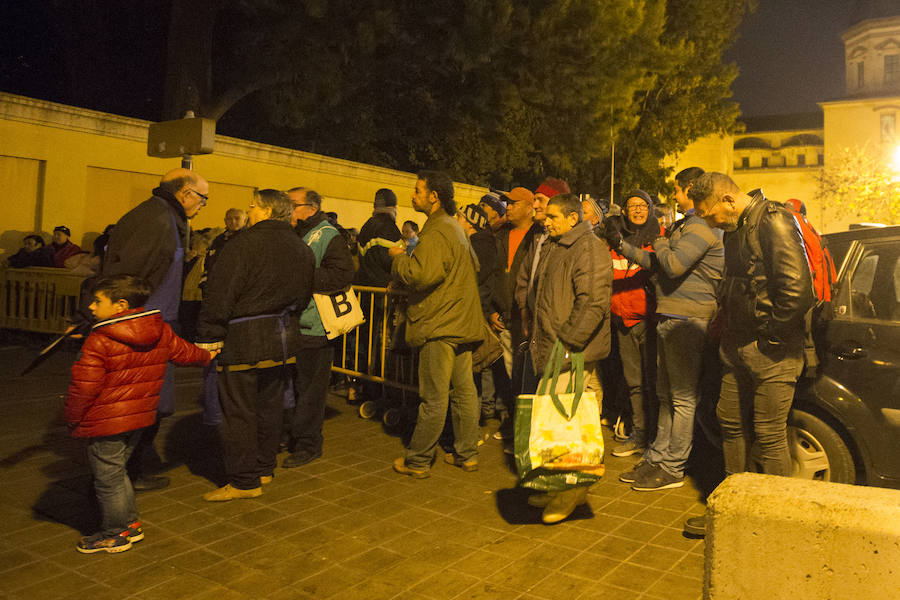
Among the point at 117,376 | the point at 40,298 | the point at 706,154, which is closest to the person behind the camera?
the point at 117,376

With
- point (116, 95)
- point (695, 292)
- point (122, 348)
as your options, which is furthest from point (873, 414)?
point (116, 95)

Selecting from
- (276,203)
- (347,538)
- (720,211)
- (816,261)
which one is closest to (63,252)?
(276,203)

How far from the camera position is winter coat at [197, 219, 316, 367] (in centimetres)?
485

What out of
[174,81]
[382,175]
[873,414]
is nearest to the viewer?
[873,414]

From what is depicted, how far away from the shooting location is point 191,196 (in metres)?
Result: 5.10

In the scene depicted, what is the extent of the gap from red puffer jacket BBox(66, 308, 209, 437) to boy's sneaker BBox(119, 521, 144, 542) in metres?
0.57

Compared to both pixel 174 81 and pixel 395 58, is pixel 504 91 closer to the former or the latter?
pixel 395 58

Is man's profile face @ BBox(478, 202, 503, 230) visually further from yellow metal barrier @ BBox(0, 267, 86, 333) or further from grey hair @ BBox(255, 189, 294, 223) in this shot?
yellow metal barrier @ BBox(0, 267, 86, 333)

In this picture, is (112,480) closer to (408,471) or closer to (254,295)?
(254,295)

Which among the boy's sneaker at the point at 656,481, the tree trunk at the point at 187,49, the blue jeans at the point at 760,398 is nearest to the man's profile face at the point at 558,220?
the blue jeans at the point at 760,398

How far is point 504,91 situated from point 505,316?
15.1 m

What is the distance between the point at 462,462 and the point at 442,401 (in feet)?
1.92

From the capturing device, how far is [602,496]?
522 cm

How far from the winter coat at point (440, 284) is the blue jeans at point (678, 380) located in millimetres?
1312
